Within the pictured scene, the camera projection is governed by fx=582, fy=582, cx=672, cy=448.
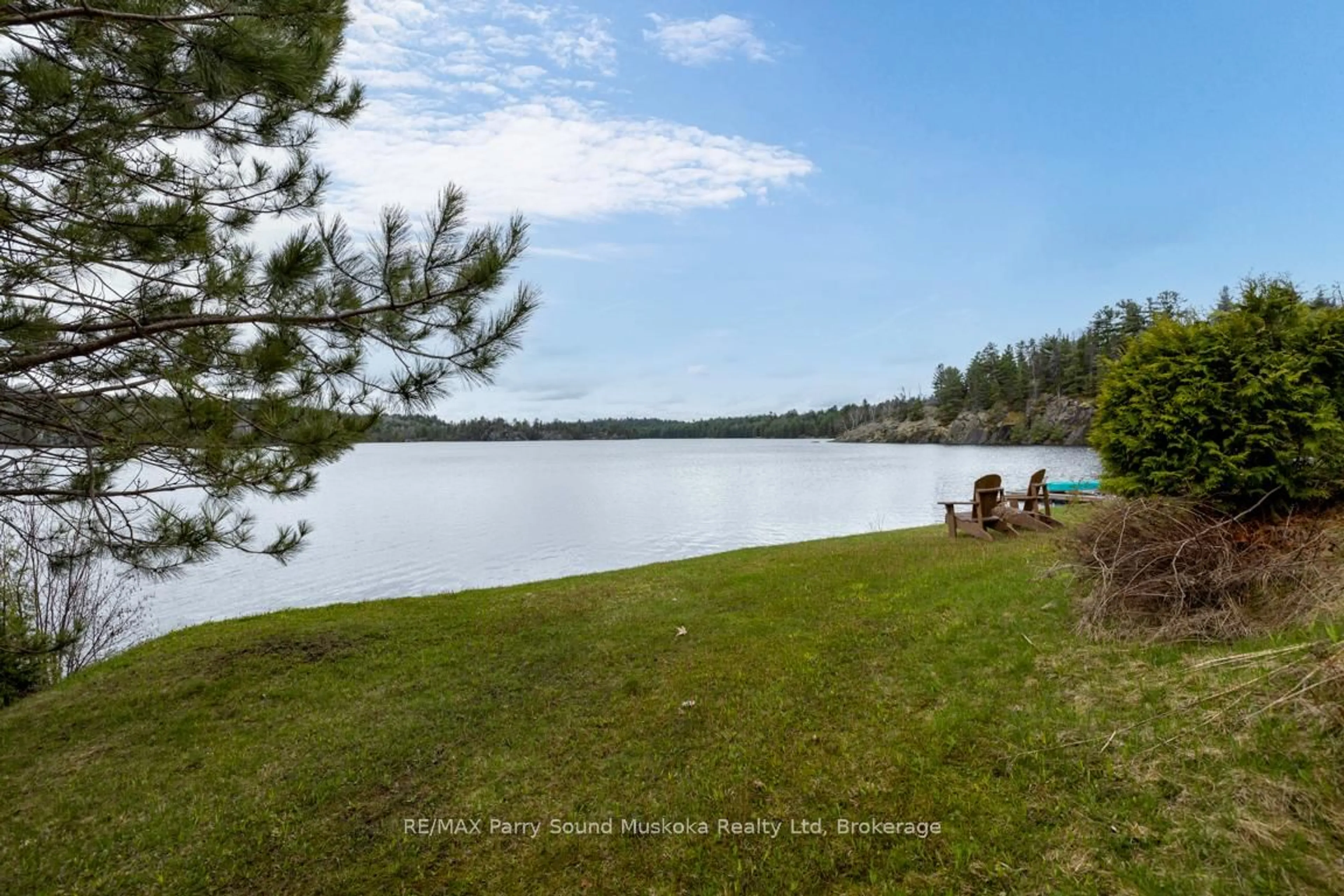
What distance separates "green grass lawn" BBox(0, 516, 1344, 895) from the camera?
271 centimetres

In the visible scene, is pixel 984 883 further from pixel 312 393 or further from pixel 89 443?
pixel 89 443

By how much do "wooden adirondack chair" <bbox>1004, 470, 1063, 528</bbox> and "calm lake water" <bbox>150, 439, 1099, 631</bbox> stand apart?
21.7 ft

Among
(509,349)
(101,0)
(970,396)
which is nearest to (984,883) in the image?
(509,349)

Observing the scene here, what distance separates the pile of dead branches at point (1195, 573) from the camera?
4219mm

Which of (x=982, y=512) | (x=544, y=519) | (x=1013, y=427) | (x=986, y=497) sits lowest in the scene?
(x=544, y=519)

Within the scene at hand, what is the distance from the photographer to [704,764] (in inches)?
157

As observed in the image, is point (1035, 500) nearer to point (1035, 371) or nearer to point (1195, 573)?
point (1195, 573)

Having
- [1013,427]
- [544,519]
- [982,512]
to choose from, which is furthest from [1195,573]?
[1013,427]

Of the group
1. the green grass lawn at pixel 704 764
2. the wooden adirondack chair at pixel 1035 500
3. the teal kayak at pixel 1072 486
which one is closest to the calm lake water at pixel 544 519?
the green grass lawn at pixel 704 764

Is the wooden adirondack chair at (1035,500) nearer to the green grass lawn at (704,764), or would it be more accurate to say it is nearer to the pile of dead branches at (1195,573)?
the green grass lawn at (704,764)

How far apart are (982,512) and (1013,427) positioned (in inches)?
3101

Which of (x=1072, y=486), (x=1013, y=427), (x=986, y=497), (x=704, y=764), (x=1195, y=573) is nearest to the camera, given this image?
(x=704, y=764)

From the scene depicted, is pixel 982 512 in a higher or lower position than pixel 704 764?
higher

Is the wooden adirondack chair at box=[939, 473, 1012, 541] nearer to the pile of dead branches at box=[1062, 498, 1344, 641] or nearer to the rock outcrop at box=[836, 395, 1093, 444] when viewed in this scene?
the pile of dead branches at box=[1062, 498, 1344, 641]
